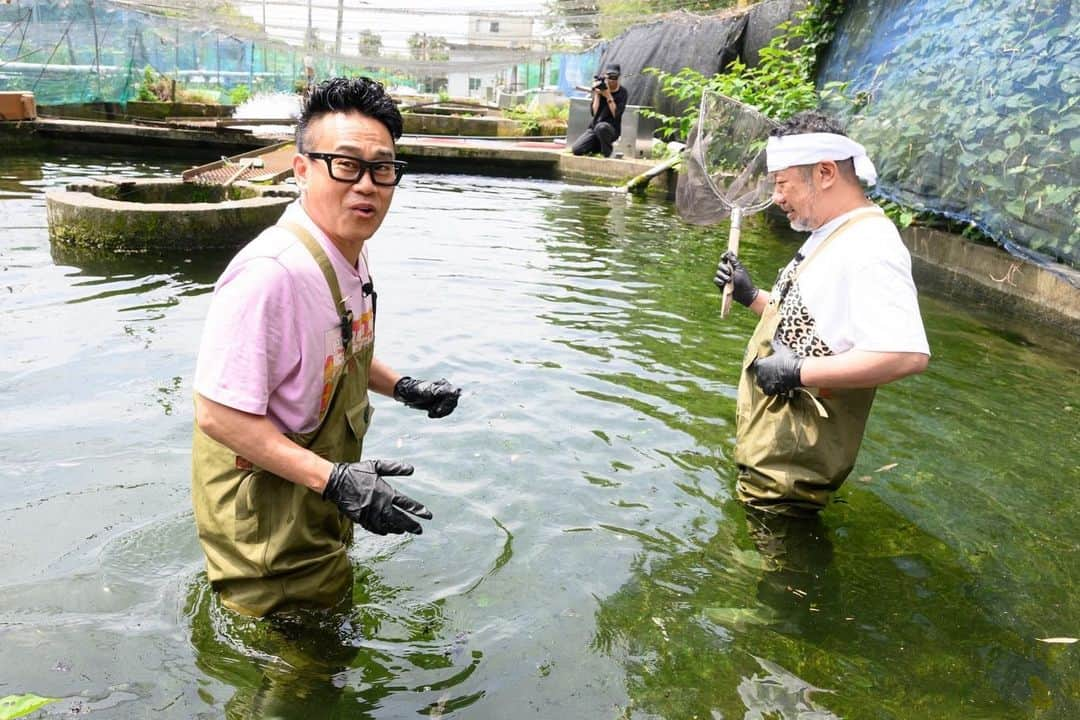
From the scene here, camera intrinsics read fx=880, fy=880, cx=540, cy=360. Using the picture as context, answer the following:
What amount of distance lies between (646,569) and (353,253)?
1.94 meters

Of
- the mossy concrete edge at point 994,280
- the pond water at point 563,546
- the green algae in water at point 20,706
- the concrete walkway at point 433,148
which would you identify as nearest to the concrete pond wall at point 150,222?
the pond water at point 563,546

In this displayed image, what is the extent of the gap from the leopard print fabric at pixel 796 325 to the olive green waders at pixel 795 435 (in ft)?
0.09

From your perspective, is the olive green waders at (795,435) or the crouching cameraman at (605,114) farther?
the crouching cameraman at (605,114)

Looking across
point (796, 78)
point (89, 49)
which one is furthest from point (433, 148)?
point (89, 49)

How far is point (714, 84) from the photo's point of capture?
42.2 feet

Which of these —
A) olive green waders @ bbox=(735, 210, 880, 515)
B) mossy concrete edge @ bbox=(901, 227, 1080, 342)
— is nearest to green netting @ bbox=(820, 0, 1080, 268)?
mossy concrete edge @ bbox=(901, 227, 1080, 342)

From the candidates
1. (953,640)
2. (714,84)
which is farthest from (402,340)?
(714,84)

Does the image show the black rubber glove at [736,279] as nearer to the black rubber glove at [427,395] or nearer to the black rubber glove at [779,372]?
the black rubber glove at [779,372]

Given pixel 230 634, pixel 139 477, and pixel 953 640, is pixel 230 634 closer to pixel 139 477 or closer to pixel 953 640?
pixel 139 477

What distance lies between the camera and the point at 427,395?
3.19m

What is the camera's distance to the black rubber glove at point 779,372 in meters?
3.43

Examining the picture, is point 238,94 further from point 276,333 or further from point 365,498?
point 365,498

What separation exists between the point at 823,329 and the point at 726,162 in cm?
189

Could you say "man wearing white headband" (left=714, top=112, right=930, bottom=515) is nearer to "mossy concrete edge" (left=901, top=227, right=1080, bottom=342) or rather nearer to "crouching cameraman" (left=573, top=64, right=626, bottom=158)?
"mossy concrete edge" (left=901, top=227, right=1080, bottom=342)
